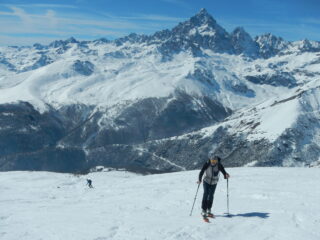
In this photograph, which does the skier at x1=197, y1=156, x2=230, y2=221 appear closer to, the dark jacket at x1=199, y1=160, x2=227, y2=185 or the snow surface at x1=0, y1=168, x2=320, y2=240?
the dark jacket at x1=199, y1=160, x2=227, y2=185

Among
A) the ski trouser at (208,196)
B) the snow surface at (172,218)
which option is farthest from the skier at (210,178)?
the snow surface at (172,218)

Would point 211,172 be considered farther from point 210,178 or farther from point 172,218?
point 172,218

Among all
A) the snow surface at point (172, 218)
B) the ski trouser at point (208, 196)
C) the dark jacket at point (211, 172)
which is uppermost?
the dark jacket at point (211, 172)

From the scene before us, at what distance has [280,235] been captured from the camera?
19594 mm

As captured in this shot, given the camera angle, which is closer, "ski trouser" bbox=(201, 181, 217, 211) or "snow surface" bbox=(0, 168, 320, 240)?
"snow surface" bbox=(0, 168, 320, 240)

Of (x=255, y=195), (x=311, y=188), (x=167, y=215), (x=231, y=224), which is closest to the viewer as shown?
(x=231, y=224)

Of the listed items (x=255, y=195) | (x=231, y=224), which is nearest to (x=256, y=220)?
(x=231, y=224)

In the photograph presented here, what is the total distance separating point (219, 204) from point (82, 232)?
36.9 feet

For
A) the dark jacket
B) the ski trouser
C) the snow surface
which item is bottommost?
the snow surface

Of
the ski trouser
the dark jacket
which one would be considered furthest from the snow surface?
the dark jacket

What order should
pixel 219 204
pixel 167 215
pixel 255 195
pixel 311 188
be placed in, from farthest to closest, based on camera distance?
pixel 311 188 < pixel 255 195 < pixel 219 204 < pixel 167 215

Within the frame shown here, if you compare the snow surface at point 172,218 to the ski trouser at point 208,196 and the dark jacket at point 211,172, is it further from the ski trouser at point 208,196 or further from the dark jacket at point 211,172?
the dark jacket at point 211,172

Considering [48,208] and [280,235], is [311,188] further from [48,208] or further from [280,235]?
[48,208]

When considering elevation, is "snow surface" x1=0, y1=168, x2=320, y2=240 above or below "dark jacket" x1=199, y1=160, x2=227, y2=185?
below
